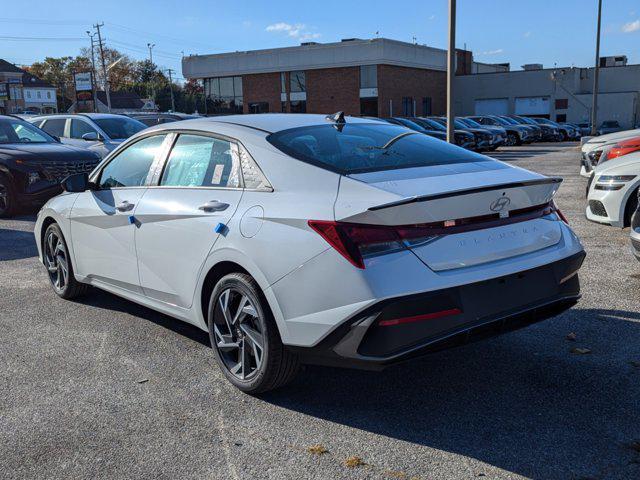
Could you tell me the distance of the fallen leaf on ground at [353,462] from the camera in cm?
321

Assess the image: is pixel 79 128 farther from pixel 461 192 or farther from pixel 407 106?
pixel 407 106

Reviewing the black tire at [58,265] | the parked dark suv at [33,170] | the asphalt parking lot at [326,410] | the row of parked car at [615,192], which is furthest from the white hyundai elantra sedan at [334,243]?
the parked dark suv at [33,170]

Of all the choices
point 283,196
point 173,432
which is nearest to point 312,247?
point 283,196

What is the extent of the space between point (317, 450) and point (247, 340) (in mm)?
869

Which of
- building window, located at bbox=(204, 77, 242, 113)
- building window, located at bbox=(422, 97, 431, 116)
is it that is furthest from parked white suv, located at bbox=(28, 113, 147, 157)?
building window, located at bbox=(422, 97, 431, 116)

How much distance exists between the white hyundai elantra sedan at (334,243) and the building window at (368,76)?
5004 centimetres

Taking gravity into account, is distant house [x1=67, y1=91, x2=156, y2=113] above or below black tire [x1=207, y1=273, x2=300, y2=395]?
above

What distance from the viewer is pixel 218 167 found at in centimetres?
439

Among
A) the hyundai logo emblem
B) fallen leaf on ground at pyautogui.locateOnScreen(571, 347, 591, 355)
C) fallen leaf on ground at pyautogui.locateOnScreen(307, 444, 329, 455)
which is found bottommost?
fallen leaf on ground at pyautogui.locateOnScreen(307, 444, 329, 455)

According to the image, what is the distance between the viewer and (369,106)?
179 ft

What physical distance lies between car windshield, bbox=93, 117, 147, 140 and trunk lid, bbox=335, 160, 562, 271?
1215 cm

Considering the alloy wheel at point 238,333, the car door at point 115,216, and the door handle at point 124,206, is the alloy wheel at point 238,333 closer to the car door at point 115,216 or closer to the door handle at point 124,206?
the car door at point 115,216

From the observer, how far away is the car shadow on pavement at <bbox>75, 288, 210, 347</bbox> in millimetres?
5246

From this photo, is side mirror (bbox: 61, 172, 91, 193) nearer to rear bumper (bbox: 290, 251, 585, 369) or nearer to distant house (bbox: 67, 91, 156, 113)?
rear bumper (bbox: 290, 251, 585, 369)
